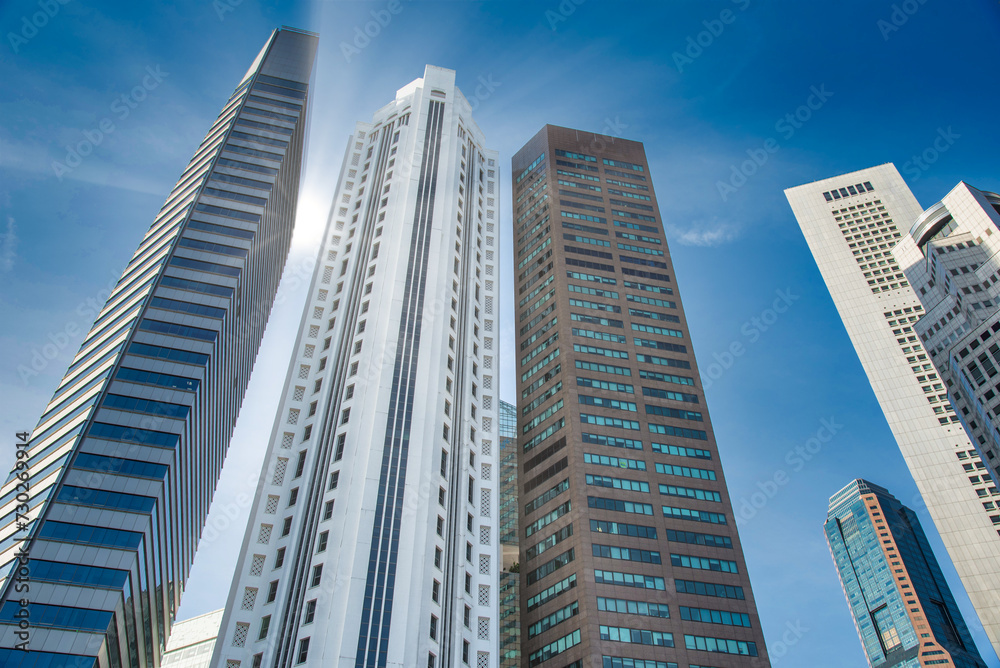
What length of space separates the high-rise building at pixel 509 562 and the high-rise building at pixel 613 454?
4.06m

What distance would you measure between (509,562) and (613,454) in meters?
23.2

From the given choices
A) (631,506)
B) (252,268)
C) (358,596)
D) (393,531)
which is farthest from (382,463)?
(252,268)

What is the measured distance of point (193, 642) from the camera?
452 ft

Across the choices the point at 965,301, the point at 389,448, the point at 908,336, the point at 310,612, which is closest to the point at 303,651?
the point at 310,612

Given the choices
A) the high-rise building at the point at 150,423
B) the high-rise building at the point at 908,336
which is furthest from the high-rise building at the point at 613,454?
the high-rise building at the point at 908,336

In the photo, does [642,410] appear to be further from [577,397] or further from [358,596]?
[358,596]

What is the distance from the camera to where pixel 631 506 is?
91625mm

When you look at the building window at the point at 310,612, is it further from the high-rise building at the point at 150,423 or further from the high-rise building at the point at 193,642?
the high-rise building at the point at 193,642

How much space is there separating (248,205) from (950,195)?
119m

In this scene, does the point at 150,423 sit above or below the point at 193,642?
above

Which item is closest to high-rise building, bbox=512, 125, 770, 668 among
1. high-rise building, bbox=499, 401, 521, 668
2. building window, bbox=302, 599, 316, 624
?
high-rise building, bbox=499, 401, 521, 668

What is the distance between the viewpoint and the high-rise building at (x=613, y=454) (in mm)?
82250

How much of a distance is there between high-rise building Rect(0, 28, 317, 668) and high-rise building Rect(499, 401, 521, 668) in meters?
43.3

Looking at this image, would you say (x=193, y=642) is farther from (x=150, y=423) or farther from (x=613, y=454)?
(x=613, y=454)
